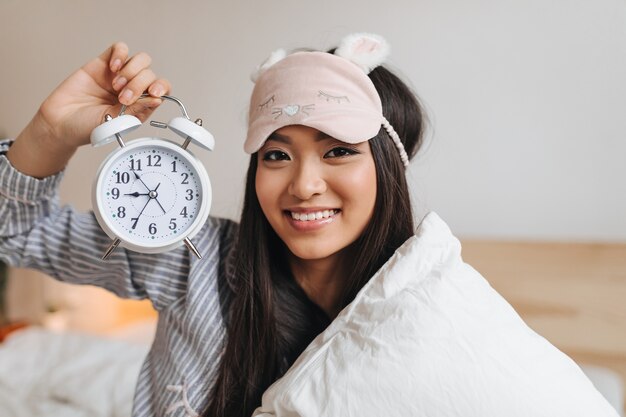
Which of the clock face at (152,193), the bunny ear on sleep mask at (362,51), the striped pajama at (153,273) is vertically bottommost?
the striped pajama at (153,273)

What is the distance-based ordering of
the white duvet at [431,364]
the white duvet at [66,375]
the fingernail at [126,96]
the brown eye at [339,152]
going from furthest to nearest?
the white duvet at [66,375] < the brown eye at [339,152] < the fingernail at [126,96] < the white duvet at [431,364]

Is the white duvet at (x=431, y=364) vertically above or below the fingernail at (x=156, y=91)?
below

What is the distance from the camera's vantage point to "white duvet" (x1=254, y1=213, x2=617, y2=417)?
2.88 ft

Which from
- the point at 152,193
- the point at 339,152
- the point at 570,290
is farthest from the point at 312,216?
the point at 570,290

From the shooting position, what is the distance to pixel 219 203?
239 cm

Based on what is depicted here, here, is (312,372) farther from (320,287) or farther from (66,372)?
(66,372)

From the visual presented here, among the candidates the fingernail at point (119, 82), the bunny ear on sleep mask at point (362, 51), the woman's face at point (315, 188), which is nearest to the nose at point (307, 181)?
the woman's face at point (315, 188)

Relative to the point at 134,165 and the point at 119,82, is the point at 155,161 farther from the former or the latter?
the point at 119,82

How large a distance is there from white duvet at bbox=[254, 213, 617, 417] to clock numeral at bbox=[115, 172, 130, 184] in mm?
421

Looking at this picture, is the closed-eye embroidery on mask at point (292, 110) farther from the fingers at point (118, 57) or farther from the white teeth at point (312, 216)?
the fingers at point (118, 57)

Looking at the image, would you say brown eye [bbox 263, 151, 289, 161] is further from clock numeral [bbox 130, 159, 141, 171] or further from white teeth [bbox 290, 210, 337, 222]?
clock numeral [bbox 130, 159, 141, 171]

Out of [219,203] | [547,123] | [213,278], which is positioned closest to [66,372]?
[219,203]

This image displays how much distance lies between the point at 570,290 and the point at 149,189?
4.39ft

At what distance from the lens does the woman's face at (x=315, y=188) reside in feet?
3.67
